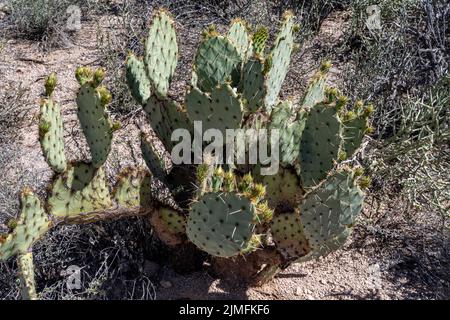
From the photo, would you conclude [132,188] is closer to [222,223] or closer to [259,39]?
[222,223]

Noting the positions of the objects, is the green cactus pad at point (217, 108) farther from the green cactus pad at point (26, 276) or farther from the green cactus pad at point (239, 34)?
the green cactus pad at point (26, 276)

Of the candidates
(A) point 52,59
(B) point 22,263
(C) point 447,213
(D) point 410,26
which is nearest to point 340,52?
(D) point 410,26

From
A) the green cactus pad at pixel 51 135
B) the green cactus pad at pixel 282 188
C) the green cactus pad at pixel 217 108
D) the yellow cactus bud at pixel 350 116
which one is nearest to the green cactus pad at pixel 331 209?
the green cactus pad at pixel 282 188

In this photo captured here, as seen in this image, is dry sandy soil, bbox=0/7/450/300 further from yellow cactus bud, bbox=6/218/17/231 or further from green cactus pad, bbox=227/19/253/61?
green cactus pad, bbox=227/19/253/61

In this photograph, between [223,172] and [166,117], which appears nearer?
[223,172]

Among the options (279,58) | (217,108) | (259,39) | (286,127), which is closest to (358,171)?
(286,127)
